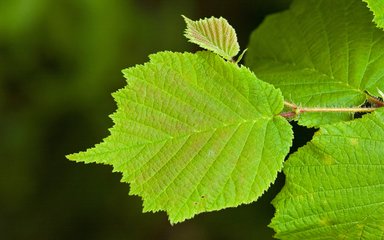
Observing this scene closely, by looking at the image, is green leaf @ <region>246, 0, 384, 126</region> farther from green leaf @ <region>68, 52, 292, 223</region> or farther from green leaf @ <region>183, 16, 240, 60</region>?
green leaf @ <region>183, 16, 240, 60</region>

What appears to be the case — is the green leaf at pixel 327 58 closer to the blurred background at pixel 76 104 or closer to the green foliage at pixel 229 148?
the green foliage at pixel 229 148

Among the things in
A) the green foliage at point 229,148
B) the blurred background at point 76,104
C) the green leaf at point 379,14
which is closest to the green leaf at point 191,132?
the green foliage at point 229,148

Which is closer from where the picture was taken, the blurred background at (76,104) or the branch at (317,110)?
Answer: the branch at (317,110)

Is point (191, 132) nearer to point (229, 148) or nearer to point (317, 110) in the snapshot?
point (229, 148)

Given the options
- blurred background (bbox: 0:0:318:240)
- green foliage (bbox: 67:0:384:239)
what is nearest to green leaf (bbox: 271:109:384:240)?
green foliage (bbox: 67:0:384:239)

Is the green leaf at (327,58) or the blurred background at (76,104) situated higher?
the green leaf at (327,58)

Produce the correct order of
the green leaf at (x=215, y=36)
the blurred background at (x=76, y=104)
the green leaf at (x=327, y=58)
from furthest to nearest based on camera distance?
1. the blurred background at (x=76, y=104)
2. the green leaf at (x=327, y=58)
3. the green leaf at (x=215, y=36)
